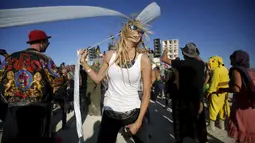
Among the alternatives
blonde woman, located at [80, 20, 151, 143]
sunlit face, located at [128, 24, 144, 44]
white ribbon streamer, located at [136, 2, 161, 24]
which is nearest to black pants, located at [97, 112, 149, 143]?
blonde woman, located at [80, 20, 151, 143]

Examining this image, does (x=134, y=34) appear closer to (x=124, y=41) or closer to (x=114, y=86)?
(x=124, y=41)

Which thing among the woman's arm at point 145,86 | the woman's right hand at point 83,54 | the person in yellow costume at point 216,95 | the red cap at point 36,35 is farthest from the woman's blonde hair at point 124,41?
the person in yellow costume at point 216,95

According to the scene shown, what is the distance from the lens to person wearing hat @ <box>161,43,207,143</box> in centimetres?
384

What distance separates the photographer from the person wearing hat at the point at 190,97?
3836 mm

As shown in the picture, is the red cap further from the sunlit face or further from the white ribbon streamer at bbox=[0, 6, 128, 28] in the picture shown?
the sunlit face

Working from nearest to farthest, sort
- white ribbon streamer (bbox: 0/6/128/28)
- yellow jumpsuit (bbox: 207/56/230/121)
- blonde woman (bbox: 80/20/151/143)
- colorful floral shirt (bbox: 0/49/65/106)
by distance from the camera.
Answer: white ribbon streamer (bbox: 0/6/128/28), blonde woman (bbox: 80/20/151/143), colorful floral shirt (bbox: 0/49/65/106), yellow jumpsuit (bbox: 207/56/230/121)

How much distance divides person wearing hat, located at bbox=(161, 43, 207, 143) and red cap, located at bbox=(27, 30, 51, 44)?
2.22 meters

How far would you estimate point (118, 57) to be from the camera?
2182 millimetres

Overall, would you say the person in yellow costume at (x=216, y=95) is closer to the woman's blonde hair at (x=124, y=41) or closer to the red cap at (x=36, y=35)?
the woman's blonde hair at (x=124, y=41)

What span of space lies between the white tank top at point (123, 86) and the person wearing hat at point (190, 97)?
174cm

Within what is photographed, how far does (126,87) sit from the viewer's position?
217cm

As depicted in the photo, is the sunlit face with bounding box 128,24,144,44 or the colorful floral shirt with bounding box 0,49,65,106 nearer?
the sunlit face with bounding box 128,24,144,44

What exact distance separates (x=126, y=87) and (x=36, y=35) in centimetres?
156

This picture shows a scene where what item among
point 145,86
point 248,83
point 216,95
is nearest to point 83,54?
point 145,86
